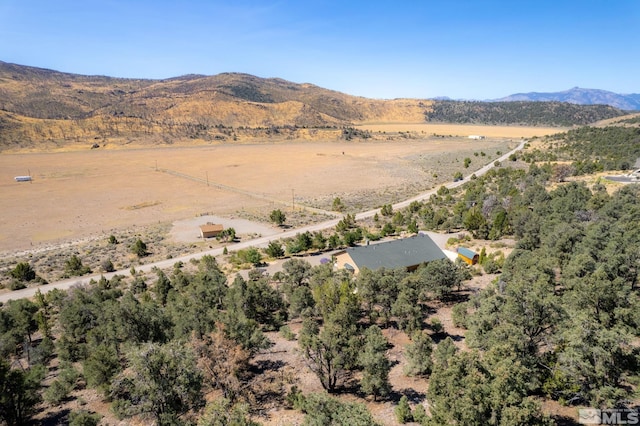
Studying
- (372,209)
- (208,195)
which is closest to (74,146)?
(208,195)

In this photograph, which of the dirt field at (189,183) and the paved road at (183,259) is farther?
the dirt field at (189,183)

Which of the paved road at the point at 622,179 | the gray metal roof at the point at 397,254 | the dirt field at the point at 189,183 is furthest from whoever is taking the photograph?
the dirt field at the point at 189,183

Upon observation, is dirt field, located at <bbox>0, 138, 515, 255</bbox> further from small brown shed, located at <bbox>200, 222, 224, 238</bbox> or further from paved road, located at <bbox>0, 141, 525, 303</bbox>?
small brown shed, located at <bbox>200, 222, 224, 238</bbox>

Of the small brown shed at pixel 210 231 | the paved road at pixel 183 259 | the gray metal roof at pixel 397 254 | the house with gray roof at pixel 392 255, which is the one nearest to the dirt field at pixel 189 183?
the paved road at pixel 183 259

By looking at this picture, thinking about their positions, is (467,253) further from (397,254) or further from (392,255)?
(392,255)

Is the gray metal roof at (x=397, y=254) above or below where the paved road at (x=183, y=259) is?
above

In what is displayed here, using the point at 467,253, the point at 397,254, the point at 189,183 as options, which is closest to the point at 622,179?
the point at 467,253

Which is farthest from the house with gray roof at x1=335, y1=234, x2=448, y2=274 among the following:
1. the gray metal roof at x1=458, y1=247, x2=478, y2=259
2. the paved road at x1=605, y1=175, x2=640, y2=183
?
the paved road at x1=605, y1=175, x2=640, y2=183

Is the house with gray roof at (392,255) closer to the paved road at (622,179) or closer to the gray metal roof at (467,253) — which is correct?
the gray metal roof at (467,253)
